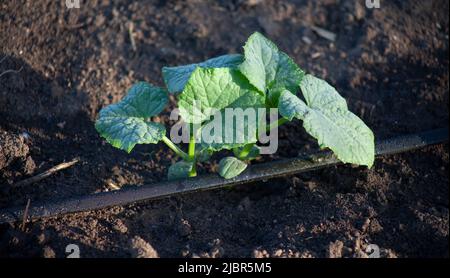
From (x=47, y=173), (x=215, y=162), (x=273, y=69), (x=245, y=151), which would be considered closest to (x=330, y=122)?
(x=273, y=69)

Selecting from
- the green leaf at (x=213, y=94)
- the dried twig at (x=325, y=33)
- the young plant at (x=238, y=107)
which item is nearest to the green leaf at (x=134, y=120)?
the young plant at (x=238, y=107)

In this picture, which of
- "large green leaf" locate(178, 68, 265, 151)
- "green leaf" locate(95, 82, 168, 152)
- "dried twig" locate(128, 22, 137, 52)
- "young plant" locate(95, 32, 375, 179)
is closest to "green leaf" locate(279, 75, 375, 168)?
"young plant" locate(95, 32, 375, 179)

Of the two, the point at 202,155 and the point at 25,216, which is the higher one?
the point at 202,155

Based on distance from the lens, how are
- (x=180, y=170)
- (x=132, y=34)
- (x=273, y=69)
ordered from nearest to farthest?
(x=273, y=69)
(x=180, y=170)
(x=132, y=34)

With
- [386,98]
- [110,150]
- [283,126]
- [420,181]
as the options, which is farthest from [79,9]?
[420,181]

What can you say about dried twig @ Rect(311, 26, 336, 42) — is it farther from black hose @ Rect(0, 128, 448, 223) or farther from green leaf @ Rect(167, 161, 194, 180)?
green leaf @ Rect(167, 161, 194, 180)

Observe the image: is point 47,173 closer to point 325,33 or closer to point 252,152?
point 252,152

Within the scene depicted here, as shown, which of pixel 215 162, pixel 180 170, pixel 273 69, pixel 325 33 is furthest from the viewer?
pixel 325 33
